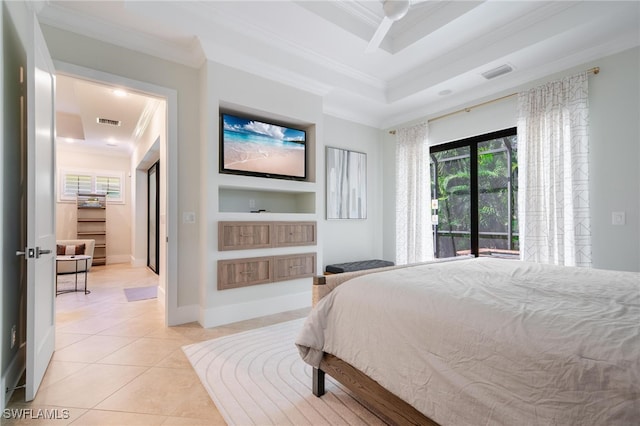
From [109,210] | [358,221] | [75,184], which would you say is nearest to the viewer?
[358,221]

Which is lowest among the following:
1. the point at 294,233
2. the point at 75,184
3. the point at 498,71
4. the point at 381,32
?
the point at 294,233

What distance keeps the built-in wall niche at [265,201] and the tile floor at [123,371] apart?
1284 millimetres

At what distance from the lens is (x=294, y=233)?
11.6ft

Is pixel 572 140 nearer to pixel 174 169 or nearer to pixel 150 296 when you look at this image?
pixel 174 169

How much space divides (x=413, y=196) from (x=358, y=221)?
3.11 ft

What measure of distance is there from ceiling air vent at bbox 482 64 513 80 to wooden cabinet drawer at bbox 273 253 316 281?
2.91m

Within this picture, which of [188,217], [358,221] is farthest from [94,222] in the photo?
[358,221]

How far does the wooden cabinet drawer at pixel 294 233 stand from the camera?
134 inches

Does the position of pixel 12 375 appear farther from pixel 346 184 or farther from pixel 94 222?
pixel 94 222

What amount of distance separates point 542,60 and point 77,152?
9.01 m

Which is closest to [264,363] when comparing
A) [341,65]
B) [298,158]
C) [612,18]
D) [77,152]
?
[298,158]

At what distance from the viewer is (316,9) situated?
282 centimetres

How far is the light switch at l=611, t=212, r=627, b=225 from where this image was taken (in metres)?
2.68

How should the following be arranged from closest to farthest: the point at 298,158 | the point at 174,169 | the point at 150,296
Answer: the point at 174,169 → the point at 298,158 → the point at 150,296
